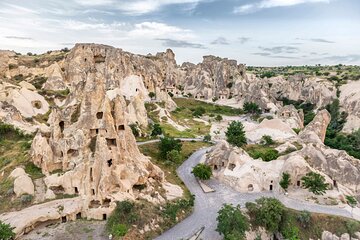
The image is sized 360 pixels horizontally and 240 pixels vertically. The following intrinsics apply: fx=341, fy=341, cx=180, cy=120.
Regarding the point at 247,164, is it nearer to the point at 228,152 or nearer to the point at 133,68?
the point at 228,152

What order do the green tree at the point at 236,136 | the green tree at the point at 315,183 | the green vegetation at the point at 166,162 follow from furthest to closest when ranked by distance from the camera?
the green tree at the point at 236,136
the green vegetation at the point at 166,162
the green tree at the point at 315,183

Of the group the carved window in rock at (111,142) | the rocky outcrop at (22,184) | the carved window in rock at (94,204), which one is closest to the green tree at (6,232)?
the rocky outcrop at (22,184)

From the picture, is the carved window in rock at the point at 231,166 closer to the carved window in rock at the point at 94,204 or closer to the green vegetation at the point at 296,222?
the green vegetation at the point at 296,222

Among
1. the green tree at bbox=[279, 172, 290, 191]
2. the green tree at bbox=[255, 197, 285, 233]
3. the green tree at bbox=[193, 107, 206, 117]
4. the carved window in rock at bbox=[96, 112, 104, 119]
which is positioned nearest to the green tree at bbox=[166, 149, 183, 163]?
the carved window in rock at bbox=[96, 112, 104, 119]

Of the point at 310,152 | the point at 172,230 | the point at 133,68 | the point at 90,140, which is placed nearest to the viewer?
the point at 172,230

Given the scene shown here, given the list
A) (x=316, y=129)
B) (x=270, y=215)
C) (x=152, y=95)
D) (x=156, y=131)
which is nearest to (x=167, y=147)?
(x=156, y=131)

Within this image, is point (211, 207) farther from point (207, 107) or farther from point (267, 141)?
point (207, 107)

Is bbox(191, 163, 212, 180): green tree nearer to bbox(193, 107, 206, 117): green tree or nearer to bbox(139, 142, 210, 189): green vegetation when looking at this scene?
bbox(139, 142, 210, 189): green vegetation

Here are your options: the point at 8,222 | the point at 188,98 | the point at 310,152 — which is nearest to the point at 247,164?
the point at 310,152
